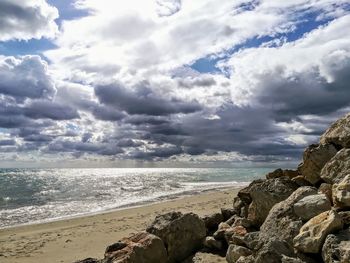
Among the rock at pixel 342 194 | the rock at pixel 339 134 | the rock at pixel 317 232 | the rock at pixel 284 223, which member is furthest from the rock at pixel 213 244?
the rock at pixel 339 134

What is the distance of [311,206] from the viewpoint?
799 centimetres

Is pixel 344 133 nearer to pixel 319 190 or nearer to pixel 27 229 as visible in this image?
pixel 319 190

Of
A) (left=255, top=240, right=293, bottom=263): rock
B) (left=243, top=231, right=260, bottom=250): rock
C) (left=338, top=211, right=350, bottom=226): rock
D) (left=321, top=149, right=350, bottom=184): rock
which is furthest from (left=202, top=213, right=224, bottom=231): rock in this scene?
(left=338, top=211, right=350, bottom=226): rock

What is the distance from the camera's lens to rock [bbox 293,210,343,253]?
6910mm

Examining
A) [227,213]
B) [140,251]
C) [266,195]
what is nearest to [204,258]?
[140,251]

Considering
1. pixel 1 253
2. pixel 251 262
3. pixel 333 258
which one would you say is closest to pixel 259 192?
pixel 251 262

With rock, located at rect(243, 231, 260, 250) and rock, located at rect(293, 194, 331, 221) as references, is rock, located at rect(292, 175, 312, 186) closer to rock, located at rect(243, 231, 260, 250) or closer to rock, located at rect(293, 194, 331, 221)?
rock, located at rect(293, 194, 331, 221)

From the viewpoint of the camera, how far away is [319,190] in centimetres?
898

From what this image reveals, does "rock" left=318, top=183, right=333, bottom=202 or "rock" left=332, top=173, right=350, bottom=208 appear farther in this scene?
"rock" left=318, top=183, right=333, bottom=202

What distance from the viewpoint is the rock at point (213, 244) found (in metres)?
9.91

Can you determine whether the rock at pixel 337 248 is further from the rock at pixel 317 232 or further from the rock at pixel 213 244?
the rock at pixel 213 244

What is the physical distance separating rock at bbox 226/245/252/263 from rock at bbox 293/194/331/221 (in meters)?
1.32

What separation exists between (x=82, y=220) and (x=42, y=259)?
9248 mm

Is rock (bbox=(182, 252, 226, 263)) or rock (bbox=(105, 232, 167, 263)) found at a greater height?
rock (bbox=(105, 232, 167, 263))
